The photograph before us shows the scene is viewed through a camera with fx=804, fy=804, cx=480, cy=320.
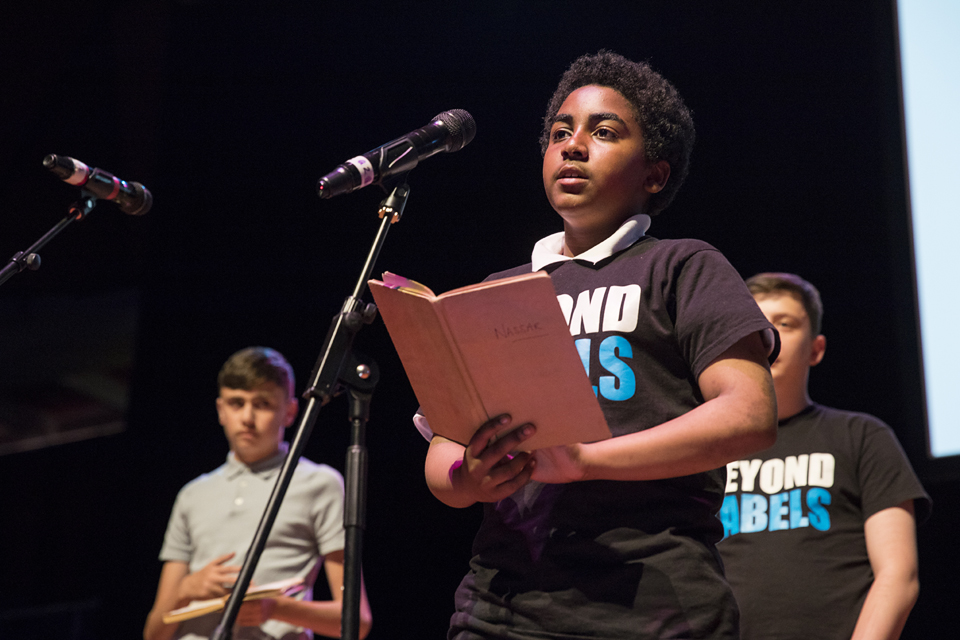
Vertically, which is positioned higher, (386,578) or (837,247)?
(837,247)

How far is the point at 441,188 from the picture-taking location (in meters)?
3.50

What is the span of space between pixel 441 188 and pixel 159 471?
1.90 metres

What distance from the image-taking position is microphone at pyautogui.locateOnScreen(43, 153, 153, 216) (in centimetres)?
195

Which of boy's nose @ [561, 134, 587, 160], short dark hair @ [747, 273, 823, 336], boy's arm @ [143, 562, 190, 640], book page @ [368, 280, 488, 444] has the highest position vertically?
boy's nose @ [561, 134, 587, 160]

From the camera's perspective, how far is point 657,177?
57.3 inches

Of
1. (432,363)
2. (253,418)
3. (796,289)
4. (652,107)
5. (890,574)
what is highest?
(652,107)

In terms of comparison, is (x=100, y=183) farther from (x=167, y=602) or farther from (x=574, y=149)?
(x=574, y=149)

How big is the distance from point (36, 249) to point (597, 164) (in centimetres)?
141

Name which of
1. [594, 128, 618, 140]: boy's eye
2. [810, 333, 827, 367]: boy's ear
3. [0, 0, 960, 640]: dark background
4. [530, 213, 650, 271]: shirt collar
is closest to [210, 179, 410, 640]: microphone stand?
[530, 213, 650, 271]: shirt collar

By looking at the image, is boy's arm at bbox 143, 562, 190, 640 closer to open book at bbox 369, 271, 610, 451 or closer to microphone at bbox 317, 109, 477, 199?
microphone at bbox 317, 109, 477, 199

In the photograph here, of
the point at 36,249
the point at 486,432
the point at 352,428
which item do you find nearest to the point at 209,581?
the point at 36,249

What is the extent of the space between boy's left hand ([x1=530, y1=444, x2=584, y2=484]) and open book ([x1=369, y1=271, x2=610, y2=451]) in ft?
0.08

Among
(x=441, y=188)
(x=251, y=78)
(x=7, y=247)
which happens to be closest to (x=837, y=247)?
(x=441, y=188)

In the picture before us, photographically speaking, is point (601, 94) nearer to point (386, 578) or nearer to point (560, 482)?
point (560, 482)
